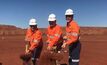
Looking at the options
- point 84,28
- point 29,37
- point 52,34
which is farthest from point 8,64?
point 84,28

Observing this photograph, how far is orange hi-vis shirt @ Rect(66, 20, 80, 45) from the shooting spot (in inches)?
543

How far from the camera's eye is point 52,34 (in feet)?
49.4

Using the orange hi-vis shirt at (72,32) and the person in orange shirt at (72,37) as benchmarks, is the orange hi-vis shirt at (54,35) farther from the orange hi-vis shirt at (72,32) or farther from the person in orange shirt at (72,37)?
the orange hi-vis shirt at (72,32)

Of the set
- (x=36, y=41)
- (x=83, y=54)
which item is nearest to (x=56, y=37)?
(x=36, y=41)

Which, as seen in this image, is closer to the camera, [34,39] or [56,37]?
[56,37]

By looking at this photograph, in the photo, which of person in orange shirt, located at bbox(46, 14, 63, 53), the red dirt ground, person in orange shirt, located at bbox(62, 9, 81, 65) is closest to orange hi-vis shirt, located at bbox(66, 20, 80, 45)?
person in orange shirt, located at bbox(62, 9, 81, 65)

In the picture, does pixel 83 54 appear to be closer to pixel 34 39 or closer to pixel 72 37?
pixel 34 39

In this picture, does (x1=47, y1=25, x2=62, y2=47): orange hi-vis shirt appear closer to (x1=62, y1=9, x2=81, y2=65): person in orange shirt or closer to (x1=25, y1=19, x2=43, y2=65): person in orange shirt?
(x1=62, y1=9, x2=81, y2=65): person in orange shirt

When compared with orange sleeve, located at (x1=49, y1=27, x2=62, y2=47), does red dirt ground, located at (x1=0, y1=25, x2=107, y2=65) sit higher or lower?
lower

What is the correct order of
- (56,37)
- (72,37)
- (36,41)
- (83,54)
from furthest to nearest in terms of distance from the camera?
(83,54), (36,41), (56,37), (72,37)

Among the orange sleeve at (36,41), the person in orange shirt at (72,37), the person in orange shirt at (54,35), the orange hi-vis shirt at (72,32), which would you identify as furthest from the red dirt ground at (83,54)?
the orange sleeve at (36,41)

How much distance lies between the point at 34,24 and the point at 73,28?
2379 mm

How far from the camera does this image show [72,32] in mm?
13883

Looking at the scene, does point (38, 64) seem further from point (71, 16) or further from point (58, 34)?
point (71, 16)
